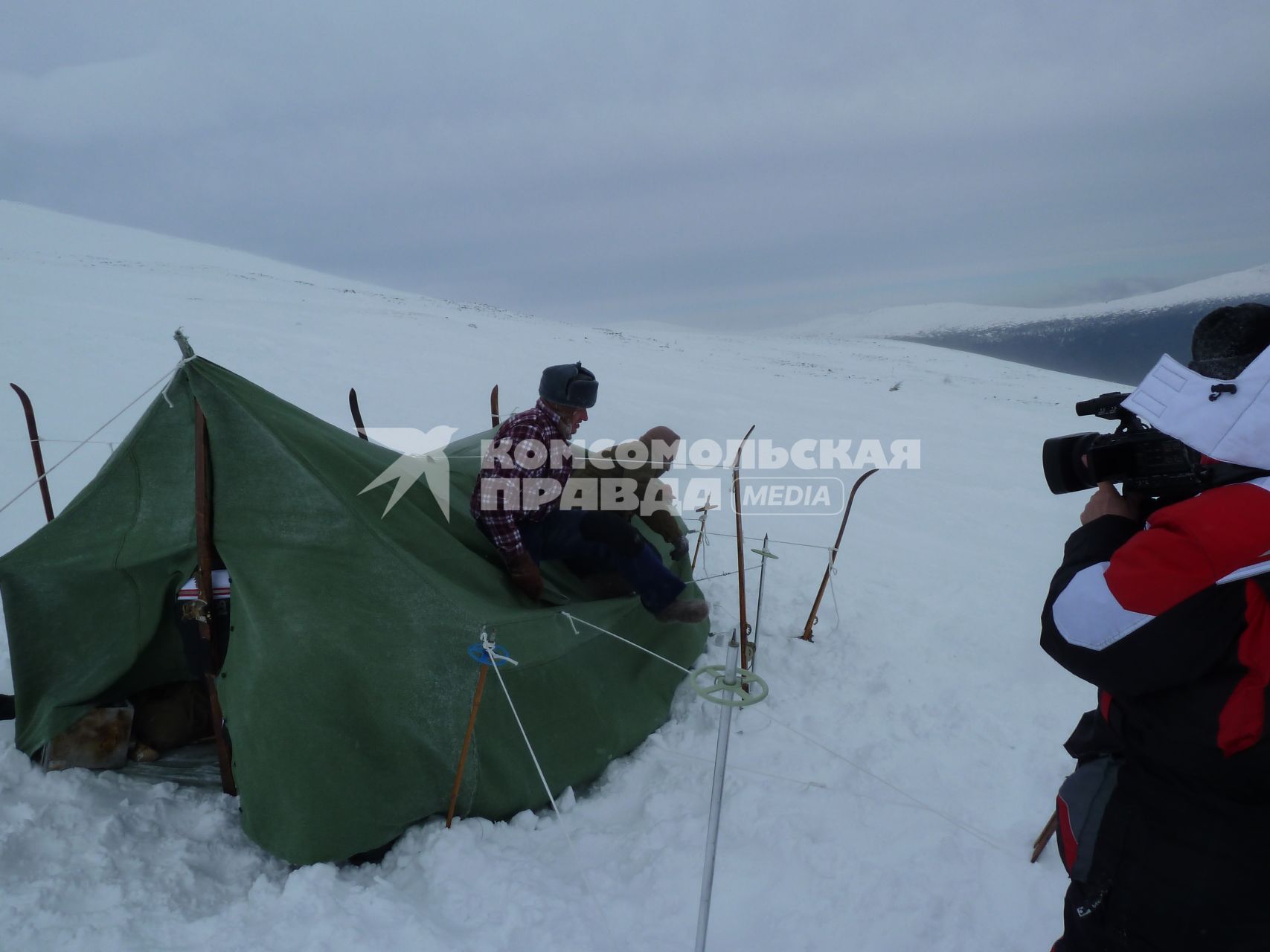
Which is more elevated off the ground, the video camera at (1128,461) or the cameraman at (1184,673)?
the video camera at (1128,461)

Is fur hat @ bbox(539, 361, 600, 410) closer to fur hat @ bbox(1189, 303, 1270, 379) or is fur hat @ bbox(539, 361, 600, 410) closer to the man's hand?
the man's hand

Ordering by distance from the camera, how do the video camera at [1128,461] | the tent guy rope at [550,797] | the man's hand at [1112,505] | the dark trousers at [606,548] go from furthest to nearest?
the dark trousers at [606,548] < the tent guy rope at [550,797] < the man's hand at [1112,505] < the video camera at [1128,461]

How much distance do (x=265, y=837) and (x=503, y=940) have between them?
39.7 inches

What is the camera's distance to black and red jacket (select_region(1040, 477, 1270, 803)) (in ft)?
4.35

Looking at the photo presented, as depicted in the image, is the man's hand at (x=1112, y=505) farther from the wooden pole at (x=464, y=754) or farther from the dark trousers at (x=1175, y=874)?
the wooden pole at (x=464, y=754)

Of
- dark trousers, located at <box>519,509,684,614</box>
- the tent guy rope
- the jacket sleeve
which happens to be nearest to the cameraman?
the jacket sleeve

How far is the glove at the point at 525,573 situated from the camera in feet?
12.6

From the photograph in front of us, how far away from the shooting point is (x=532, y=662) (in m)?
3.39

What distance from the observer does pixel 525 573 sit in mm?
3848

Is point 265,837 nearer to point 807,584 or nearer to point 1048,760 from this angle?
point 1048,760

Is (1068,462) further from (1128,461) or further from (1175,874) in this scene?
(1175,874)

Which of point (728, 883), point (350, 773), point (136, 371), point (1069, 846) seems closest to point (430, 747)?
point (350, 773)

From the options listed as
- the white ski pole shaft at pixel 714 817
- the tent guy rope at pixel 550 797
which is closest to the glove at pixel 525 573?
the tent guy rope at pixel 550 797

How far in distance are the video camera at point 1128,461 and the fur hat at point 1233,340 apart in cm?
16
